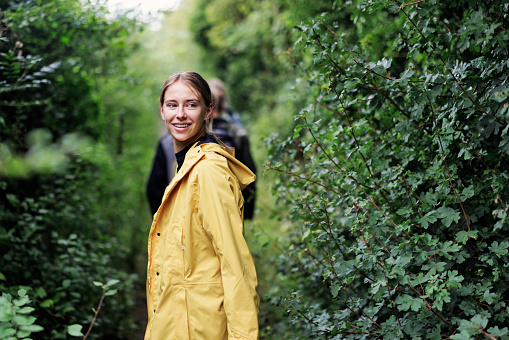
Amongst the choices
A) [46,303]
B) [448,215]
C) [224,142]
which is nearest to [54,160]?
[46,303]

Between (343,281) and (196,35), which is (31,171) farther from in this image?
(196,35)

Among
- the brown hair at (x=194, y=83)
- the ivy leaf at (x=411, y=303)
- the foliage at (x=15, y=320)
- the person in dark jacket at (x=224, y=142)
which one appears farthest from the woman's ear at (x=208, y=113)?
the ivy leaf at (x=411, y=303)

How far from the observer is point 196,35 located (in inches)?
539

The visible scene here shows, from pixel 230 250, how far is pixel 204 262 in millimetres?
182

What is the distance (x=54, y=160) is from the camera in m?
3.81

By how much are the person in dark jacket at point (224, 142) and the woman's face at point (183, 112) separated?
105cm

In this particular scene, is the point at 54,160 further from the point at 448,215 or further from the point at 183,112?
the point at 448,215

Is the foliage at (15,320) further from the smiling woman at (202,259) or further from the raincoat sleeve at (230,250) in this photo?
the raincoat sleeve at (230,250)

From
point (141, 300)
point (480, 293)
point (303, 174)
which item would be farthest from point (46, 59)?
point (480, 293)

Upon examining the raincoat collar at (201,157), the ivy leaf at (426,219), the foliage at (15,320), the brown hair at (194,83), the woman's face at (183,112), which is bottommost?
the foliage at (15,320)

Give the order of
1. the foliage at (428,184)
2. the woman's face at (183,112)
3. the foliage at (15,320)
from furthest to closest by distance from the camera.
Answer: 1. the woman's face at (183,112)
2. the foliage at (428,184)
3. the foliage at (15,320)

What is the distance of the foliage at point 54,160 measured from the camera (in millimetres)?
3082

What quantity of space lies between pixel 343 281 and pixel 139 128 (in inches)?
302

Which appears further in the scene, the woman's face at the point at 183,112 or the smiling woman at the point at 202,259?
the woman's face at the point at 183,112
